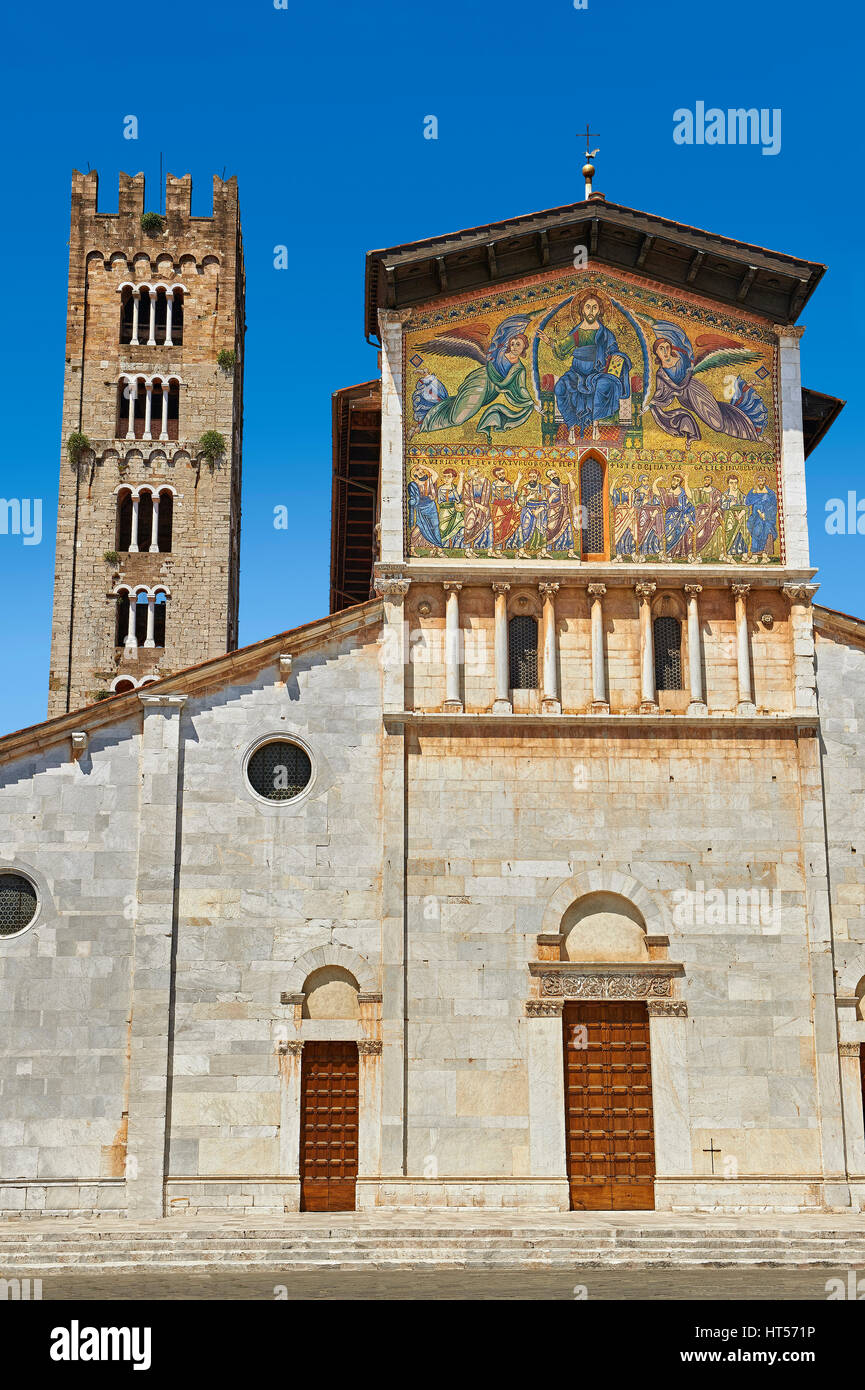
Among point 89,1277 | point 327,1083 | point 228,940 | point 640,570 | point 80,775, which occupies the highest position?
point 640,570

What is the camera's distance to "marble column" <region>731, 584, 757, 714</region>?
25.9m

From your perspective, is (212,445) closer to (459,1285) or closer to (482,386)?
(482,386)

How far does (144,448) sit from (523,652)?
2850cm

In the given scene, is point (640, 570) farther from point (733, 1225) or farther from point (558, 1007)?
point (733, 1225)

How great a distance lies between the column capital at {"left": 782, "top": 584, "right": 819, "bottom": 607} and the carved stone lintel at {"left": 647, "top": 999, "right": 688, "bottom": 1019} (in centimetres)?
712

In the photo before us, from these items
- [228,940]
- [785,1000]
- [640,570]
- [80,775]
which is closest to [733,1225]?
[785,1000]

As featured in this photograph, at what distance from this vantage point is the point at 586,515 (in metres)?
26.9

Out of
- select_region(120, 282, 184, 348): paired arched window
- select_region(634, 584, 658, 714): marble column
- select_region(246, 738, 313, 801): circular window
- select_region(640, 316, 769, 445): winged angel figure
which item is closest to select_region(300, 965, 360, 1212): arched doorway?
select_region(246, 738, 313, 801): circular window

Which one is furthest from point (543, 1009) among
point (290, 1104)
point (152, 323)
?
point (152, 323)

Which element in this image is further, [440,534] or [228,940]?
[440,534]

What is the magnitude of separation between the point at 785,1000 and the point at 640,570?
24.6 feet
